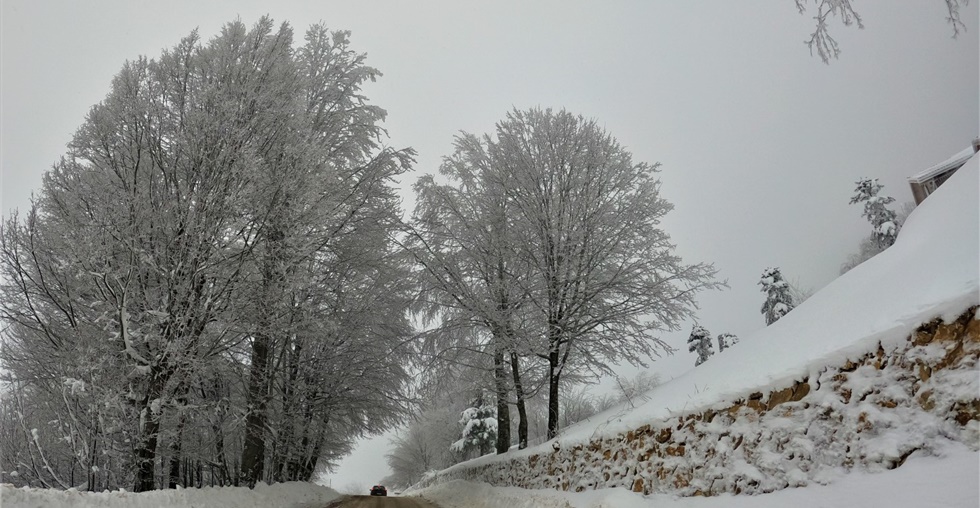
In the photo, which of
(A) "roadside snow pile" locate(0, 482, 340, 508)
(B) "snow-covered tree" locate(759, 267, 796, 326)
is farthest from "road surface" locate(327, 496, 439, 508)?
(B) "snow-covered tree" locate(759, 267, 796, 326)

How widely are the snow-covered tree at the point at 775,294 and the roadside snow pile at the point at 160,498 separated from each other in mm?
26492

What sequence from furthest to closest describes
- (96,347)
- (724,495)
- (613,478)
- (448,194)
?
(448,194) → (613,478) → (96,347) → (724,495)

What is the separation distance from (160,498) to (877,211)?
119ft

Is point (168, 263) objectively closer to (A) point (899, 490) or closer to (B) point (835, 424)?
(B) point (835, 424)

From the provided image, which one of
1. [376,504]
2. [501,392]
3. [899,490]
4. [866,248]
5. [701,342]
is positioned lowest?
[376,504]

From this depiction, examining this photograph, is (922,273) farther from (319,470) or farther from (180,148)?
(319,470)

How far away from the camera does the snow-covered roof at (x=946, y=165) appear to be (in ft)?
72.5

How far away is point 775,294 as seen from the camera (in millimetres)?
27578

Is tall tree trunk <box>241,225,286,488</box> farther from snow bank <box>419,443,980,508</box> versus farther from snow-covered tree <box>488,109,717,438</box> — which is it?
snow bank <box>419,443,980,508</box>

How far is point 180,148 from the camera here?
258 inches

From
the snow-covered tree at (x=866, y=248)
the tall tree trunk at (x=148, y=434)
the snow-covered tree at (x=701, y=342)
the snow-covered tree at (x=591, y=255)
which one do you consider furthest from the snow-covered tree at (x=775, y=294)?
the tall tree trunk at (x=148, y=434)

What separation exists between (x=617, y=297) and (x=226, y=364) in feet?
28.0

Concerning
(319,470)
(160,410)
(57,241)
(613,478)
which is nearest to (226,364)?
(160,410)

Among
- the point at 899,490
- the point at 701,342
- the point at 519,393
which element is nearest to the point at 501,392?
the point at 519,393
